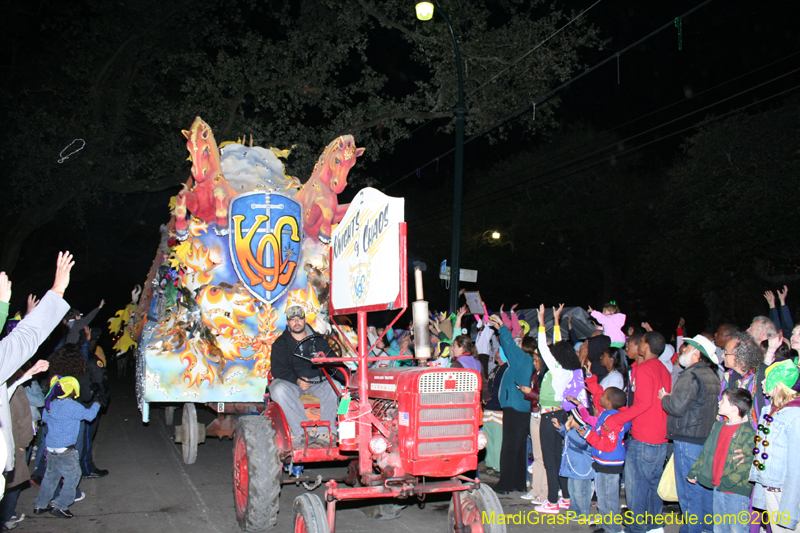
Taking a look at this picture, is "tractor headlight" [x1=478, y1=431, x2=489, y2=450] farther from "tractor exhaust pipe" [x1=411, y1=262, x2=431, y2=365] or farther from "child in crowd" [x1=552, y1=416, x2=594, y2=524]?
"child in crowd" [x1=552, y1=416, x2=594, y2=524]

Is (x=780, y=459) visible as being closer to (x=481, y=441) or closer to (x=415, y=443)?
(x=481, y=441)

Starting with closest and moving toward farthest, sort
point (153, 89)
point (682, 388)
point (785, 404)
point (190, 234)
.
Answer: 1. point (785, 404)
2. point (682, 388)
3. point (190, 234)
4. point (153, 89)

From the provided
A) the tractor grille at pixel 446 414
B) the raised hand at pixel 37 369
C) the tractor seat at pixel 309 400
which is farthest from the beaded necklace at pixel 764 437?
the raised hand at pixel 37 369

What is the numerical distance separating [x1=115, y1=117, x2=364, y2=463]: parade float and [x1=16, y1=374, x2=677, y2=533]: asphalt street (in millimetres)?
644

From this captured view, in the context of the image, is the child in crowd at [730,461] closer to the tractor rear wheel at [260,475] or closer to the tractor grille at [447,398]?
the tractor grille at [447,398]

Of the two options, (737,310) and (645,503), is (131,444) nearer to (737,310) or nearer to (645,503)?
(645,503)

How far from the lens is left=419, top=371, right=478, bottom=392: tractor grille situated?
4.24 m

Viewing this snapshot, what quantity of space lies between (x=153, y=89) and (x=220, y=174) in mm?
8721

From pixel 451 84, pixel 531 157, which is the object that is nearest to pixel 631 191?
pixel 531 157

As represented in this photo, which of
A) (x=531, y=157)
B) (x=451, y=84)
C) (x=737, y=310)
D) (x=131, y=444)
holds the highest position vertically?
(x=531, y=157)

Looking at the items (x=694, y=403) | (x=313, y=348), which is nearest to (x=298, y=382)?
(x=313, y=348)

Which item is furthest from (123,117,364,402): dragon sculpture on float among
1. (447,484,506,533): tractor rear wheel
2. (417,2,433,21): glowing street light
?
(447,484,506,533): tractor rear wheel

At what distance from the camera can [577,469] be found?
233 inches

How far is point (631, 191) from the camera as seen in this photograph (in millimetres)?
27531
